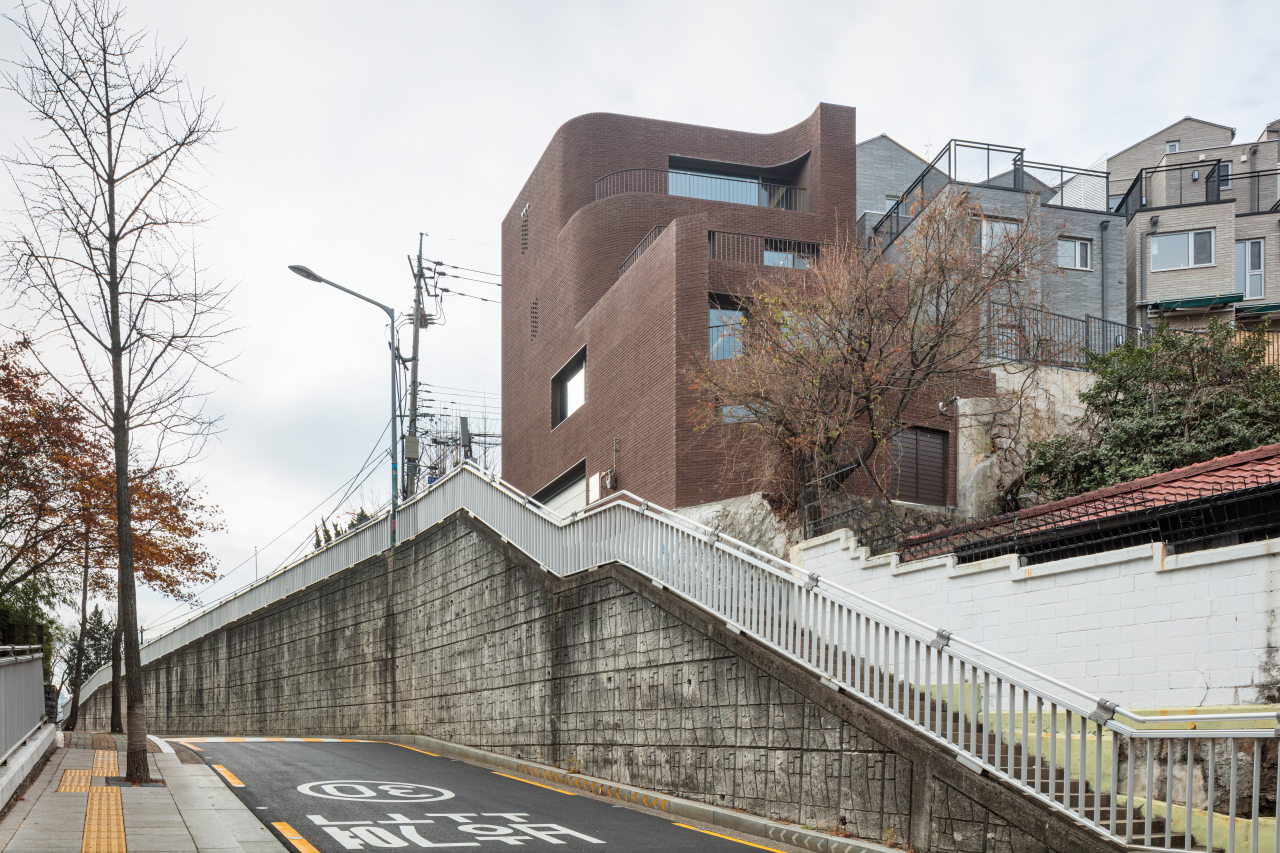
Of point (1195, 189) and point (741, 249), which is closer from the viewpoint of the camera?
point (741, 249)

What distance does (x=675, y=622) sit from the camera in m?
13.3

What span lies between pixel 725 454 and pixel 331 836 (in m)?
13.4

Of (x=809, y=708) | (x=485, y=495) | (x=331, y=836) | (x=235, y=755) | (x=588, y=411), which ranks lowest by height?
(x=235, y=755)

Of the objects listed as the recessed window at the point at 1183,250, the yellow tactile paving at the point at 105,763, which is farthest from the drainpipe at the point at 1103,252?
the yellow tactile paving at the point at 105,763

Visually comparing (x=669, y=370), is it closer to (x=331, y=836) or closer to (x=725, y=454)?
(x=725, y=454)

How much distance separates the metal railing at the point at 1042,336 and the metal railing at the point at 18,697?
49.9 feet

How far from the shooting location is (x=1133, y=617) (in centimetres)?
991

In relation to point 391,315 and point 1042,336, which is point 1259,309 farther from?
point 391,315

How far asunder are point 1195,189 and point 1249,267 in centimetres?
597

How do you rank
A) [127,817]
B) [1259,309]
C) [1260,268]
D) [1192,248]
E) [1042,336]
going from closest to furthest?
[127,817]
[1042,336]
[1259,309]
[1192,248]
[1260,268]

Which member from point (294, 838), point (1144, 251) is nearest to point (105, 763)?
point (294, 838)

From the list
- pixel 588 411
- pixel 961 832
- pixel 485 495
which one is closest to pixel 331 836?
pixel 961 832

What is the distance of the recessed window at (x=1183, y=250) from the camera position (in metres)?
30.7

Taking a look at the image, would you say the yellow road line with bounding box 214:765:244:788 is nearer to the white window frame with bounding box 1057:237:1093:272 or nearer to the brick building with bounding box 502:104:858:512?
the brick building with bounding box 502:104:858:512
